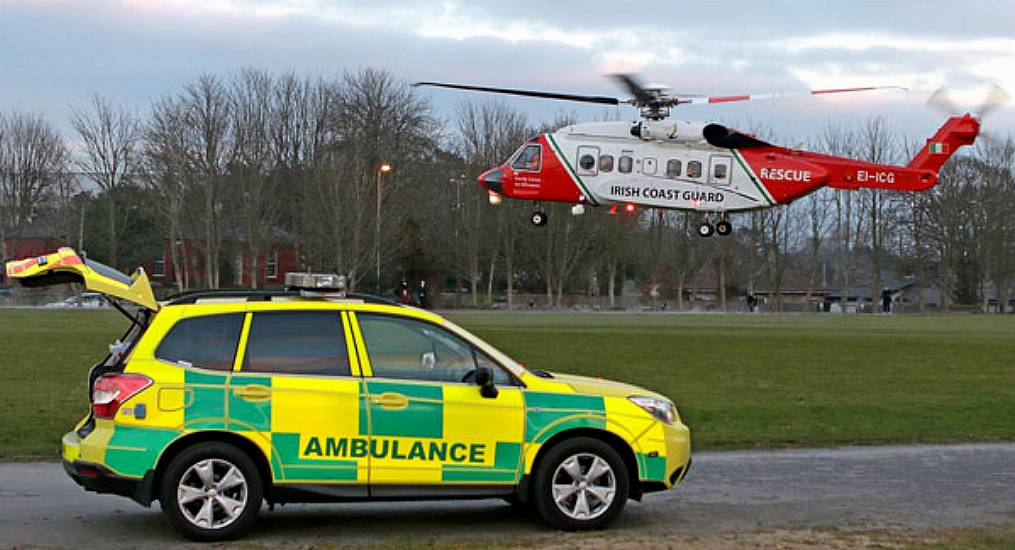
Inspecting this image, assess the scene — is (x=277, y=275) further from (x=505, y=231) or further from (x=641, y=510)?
(x=641, y=510)

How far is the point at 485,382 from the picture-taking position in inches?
357

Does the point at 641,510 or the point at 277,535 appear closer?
the point at 277,535

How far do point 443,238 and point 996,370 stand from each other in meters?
70.4

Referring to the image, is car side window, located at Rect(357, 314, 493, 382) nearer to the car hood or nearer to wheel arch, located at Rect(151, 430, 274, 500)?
the car hood

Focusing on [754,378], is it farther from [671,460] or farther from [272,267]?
[272,267]

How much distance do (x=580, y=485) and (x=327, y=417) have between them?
1906 mm

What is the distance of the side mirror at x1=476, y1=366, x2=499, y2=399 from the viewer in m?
9.07

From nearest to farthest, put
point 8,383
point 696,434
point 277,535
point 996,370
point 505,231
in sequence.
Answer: point 277,535 → point 696,434 → point 8,383 → point 996,370 → point 505,231

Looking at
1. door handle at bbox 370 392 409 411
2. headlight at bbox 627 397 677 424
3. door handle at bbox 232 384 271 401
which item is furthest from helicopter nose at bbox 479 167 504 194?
door handle at bbox 232 384 271 401

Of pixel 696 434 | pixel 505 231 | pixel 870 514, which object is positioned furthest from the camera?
pixel 505 231

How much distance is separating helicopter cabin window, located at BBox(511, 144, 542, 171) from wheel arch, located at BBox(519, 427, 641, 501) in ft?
78.6

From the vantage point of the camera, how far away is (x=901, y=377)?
26.8 metres

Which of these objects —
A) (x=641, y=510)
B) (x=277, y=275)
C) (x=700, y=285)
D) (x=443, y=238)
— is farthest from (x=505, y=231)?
(x=641, y=510)

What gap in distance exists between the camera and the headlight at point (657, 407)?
31.4 ft
